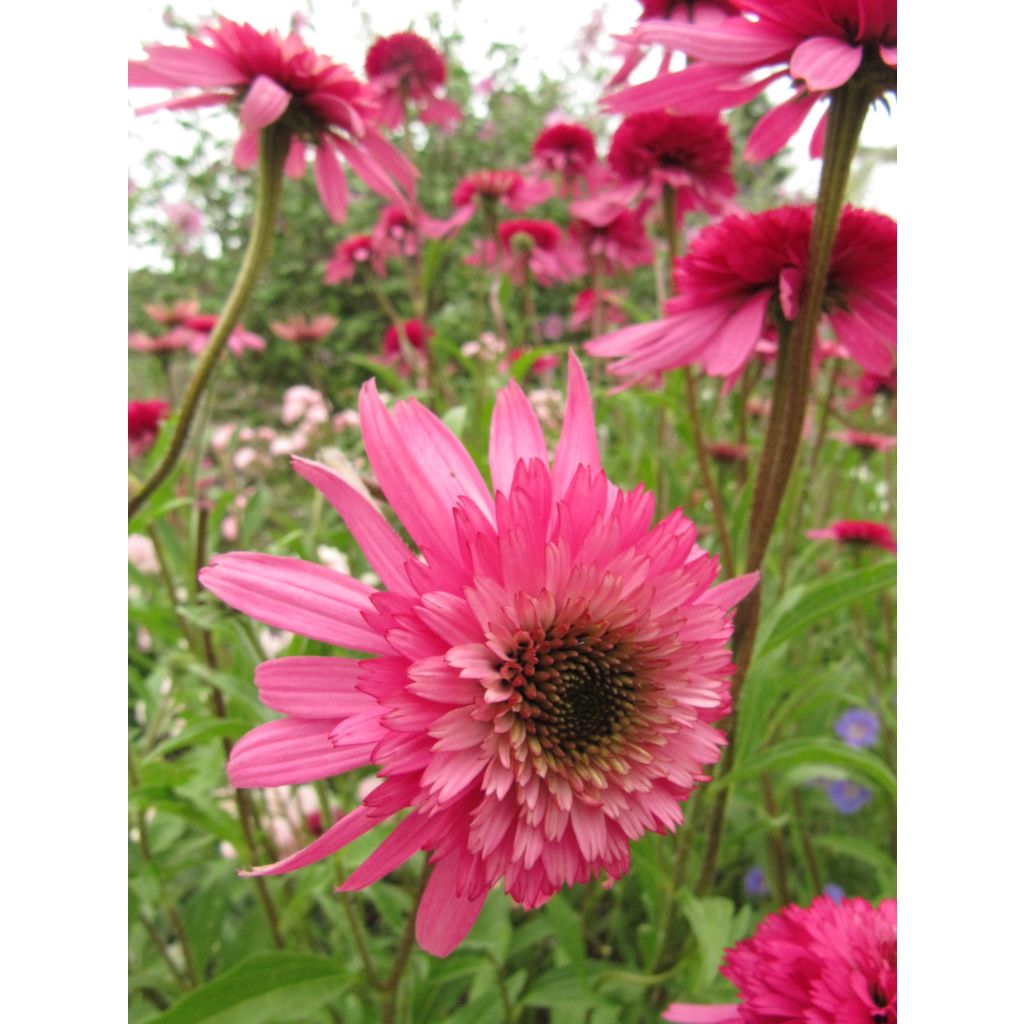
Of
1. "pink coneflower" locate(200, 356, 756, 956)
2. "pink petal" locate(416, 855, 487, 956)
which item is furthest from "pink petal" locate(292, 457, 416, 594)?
"pink petal" locate(416, 855, 487, 956)

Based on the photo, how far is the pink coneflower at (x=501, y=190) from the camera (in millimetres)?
1367

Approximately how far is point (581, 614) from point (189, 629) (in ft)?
1.65

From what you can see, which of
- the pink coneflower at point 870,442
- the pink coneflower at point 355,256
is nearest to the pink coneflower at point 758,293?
the pink coneflower at point 870,442

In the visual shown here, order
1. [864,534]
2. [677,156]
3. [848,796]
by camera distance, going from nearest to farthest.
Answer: [677,156] < [864,534] < [848,796]

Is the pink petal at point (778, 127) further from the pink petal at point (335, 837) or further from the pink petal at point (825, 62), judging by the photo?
the pink petal at point (335, 837)

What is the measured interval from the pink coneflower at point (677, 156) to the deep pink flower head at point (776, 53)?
370 millimetres

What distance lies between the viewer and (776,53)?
0.44 m

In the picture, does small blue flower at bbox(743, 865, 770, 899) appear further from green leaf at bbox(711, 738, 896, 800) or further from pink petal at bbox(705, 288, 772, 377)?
pink petal at bbox(705, 288, 772, 377)

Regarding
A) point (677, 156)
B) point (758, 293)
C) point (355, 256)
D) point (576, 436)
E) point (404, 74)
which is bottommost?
point (576, 436)

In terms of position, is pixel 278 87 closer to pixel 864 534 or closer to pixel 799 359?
pixel 799 359

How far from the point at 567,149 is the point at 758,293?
0.97 metres

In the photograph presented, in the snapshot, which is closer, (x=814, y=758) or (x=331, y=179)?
(x=814, y=758)

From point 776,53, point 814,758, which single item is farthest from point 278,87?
point 814,758

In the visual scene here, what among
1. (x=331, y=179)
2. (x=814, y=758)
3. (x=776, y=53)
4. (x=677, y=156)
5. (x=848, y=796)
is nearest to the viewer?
(x=776, y=53)
